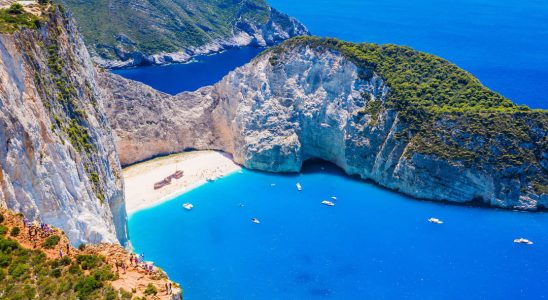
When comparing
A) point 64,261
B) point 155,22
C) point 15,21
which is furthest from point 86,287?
point 155,22

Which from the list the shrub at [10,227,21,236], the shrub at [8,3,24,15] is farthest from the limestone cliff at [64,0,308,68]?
the shrub at [10,227,21,236]

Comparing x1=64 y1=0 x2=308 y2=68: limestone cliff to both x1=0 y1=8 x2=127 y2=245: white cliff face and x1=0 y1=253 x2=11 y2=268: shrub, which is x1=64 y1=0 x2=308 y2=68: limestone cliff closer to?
x1=0 y1=8 x2=127 y2=245: white cliff face

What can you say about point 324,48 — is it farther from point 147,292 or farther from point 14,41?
point 147,292

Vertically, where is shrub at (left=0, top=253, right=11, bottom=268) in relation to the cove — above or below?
below

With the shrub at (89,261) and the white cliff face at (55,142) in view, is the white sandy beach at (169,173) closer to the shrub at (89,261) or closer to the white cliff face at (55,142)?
the white cliff face at (55,142)

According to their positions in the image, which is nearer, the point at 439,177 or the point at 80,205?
the point at 80,205

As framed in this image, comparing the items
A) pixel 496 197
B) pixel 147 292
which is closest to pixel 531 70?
pixel 496 197
